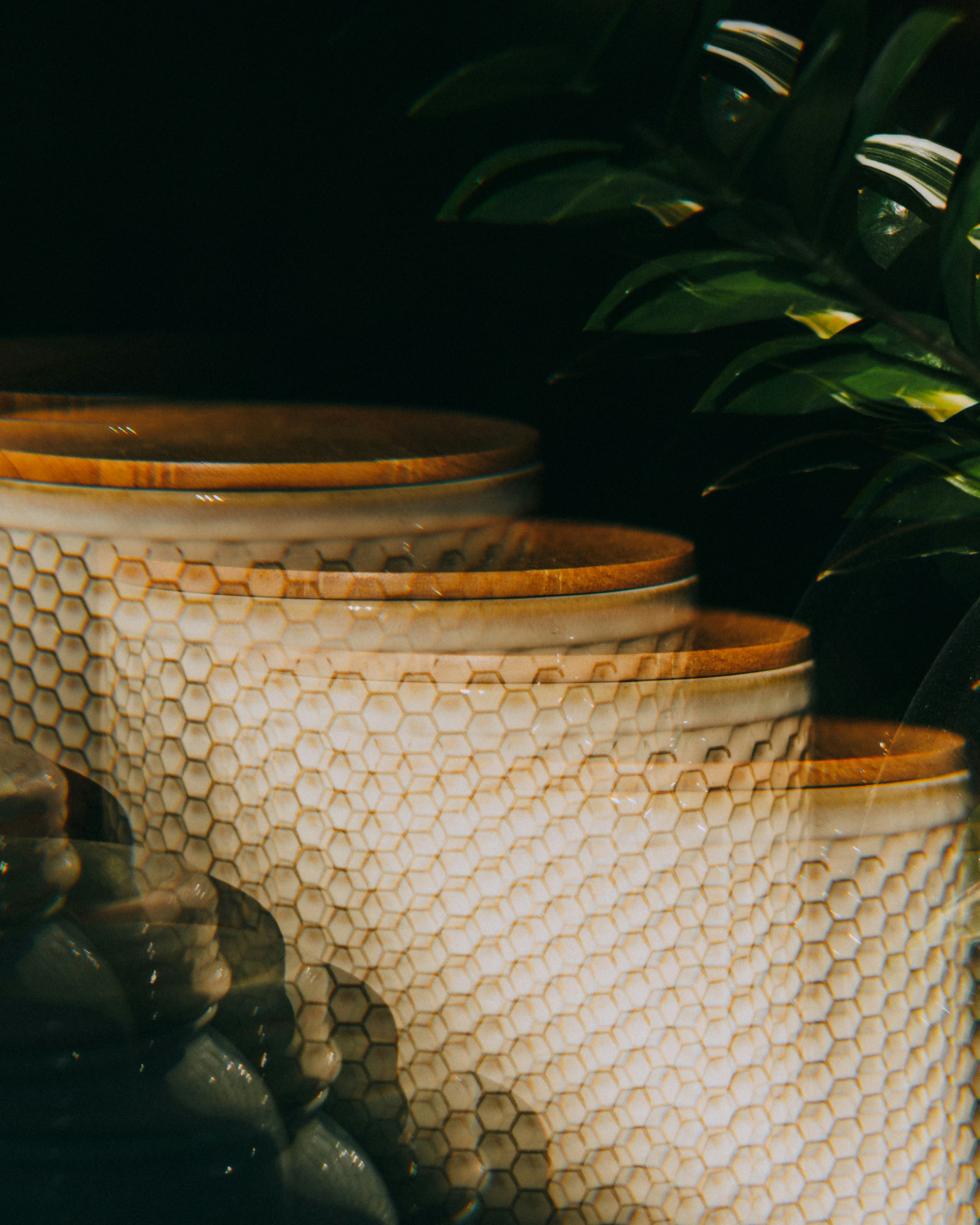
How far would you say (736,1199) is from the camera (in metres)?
0.24

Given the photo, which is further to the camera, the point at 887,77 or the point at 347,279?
the point at 347,279

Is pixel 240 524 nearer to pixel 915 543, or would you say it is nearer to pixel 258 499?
pixel 258 499

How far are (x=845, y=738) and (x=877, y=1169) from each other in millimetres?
96

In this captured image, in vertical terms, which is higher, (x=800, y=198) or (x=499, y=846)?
(x=800, y=198)

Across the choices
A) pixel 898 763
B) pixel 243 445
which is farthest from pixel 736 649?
pixel 243 445

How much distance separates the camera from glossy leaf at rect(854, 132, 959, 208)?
0.70 ft

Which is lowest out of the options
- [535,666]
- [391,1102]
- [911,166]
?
[391,1102]

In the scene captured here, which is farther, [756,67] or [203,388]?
[203,388]

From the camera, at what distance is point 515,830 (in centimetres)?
23

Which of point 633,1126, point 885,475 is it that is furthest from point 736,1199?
point 885,475

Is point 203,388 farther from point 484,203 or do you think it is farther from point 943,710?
point 943,710

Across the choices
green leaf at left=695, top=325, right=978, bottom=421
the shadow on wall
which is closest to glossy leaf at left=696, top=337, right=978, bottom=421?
green leaf at left=695, top=325, right=978, bottom=421

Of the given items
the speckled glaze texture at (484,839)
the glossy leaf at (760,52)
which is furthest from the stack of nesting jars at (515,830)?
the glossy leaf at (760,52)

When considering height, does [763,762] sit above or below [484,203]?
below
